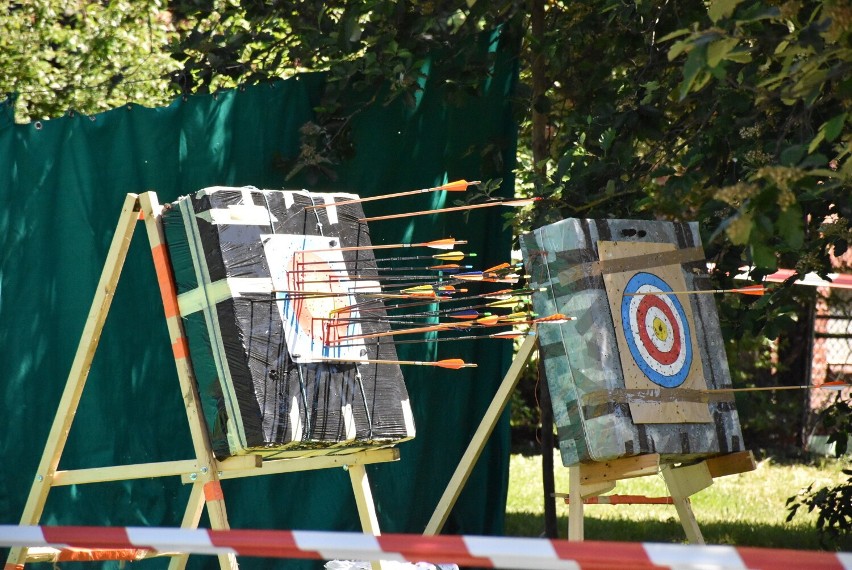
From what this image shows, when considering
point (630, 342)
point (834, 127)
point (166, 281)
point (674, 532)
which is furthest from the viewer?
point (674, 532)

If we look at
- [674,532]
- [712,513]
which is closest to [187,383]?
[674,532]

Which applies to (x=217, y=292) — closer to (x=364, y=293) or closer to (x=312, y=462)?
(x=364, y=293)

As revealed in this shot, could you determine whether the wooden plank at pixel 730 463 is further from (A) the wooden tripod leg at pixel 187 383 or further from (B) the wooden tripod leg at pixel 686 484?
(A) the wooden tripod leg at pixel 187 383

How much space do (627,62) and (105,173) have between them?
183cm

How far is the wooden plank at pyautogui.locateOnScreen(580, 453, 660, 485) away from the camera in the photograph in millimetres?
3039

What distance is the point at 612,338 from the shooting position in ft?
10.3

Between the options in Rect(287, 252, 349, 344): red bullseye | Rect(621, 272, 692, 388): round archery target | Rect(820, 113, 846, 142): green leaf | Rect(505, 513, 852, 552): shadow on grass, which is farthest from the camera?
Rect(505, 513, 852, 552): shadow on grass

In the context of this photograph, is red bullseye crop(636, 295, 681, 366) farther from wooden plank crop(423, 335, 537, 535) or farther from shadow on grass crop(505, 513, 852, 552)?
shadow on grass crop(505, 513, 852, 552)

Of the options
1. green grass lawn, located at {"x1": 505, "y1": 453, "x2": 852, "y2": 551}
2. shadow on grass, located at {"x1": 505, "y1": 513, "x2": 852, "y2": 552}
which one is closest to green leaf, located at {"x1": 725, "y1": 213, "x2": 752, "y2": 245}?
green grass lawn, located at {"x1": 505, "y1": 453, "x2": 852, "y2": 551}

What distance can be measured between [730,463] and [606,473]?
1.55ft

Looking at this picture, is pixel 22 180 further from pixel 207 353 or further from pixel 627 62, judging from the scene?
pixel 627 62

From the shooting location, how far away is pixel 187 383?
275 centimetres

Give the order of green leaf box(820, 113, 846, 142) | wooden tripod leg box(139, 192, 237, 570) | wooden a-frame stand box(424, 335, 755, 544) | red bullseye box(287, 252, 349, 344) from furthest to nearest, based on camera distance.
Result: wooden a-frame stand box(424, 335, 755, 544), red bullseye box(287, 252, 349, 344), wooden tripod leg box(139, 192, 237, 570), green leaf box(820, 113, 846, 142)

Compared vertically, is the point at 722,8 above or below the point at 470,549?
above
